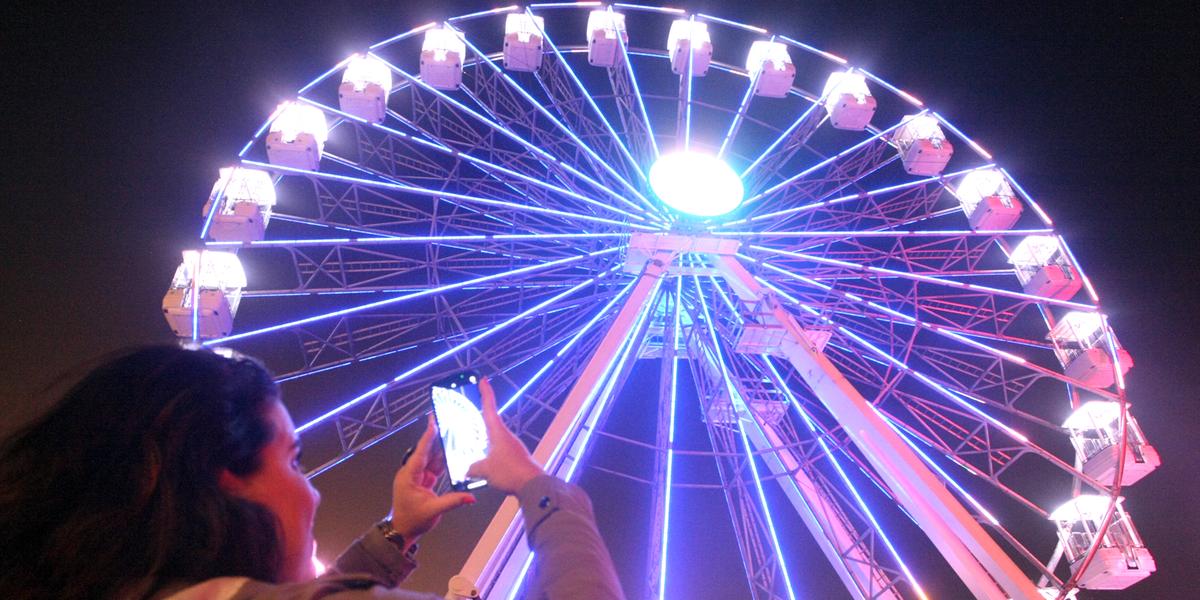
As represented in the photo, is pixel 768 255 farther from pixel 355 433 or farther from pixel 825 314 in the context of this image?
pixel 355 433

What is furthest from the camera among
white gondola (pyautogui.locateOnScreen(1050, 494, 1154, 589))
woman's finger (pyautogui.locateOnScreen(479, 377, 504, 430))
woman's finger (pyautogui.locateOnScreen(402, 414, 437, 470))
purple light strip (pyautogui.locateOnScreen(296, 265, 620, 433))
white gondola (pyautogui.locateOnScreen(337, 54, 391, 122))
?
white gondola (pyautogui.locateOnScreen(337, 54, 391, 122))

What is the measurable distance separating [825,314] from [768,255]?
1285mm

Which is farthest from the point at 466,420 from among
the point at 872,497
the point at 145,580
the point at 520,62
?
the point at 872,497

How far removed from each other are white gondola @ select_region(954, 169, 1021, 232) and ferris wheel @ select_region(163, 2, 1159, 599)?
1.5 inches

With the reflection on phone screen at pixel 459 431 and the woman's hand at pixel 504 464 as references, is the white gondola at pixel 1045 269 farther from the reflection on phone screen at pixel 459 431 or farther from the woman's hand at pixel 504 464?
the woman's hand at pixel 504 464

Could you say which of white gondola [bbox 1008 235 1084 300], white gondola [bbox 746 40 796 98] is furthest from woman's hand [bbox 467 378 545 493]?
white gondola [bbox 1008 235 1084 300]

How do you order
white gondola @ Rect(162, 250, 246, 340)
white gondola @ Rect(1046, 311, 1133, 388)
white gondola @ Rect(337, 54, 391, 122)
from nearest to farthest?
white gondola @ Rect(162, 250, 246, 340), white gondola @ Rect(337, 54, 391, 122), white gondola @ Rect(1046, 311, 1133, 388)

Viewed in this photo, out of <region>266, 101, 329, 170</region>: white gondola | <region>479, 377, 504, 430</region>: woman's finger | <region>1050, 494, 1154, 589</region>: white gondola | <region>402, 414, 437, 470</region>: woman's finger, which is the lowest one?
<region>1050, 494, 1154, 589</region>: white gondola

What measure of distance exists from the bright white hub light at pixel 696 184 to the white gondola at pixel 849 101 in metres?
1.83

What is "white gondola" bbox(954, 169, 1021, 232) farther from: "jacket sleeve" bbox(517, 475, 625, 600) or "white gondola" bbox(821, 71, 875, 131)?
"jacket sleeve" bbox(517, 475, 625, 600)

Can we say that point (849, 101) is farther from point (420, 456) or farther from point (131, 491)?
point (131, 491)

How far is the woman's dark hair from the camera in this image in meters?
1.44

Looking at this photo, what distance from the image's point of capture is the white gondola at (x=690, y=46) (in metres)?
11.3

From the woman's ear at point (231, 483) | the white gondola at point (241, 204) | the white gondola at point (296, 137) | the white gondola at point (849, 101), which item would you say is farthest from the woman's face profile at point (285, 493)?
the white gondola at point (849, 101)
